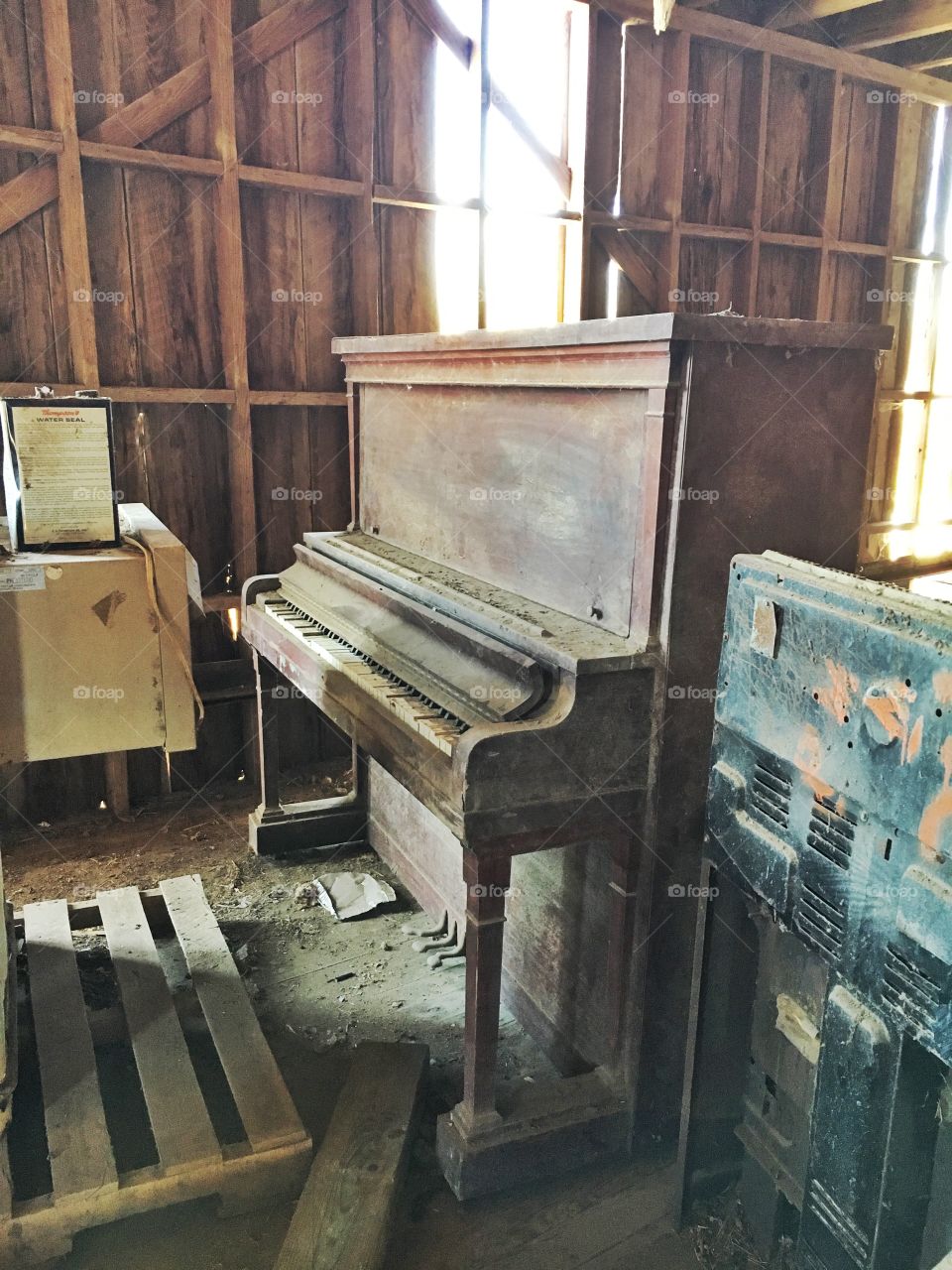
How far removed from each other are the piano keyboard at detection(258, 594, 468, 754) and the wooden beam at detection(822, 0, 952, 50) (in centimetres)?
520

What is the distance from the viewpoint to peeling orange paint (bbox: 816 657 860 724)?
1.67m

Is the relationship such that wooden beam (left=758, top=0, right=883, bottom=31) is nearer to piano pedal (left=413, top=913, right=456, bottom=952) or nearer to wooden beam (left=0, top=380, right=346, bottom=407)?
wooden beam (left=0, top=380, right=346, bottom=407)

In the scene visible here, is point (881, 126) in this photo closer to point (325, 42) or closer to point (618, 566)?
point (325, 42)

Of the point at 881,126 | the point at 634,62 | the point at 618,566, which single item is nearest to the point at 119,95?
the point at 634,62

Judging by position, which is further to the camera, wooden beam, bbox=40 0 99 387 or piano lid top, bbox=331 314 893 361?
wooden beam, bbox=40 0 99 387

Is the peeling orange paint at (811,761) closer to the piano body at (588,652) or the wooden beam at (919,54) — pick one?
the piano body at (588,652)

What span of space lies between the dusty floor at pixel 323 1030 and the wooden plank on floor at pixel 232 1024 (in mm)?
215

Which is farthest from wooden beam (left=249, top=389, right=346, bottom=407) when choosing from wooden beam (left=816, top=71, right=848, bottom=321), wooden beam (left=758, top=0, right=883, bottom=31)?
wooden beam (left=758, top=0, right=883, bottom=31)

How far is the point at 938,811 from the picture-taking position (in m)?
1.47

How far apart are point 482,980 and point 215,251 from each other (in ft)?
12.0

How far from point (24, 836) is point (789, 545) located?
3.84m

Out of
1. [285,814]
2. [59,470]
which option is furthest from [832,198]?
[59,470]

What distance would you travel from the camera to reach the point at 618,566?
2535 millimetres

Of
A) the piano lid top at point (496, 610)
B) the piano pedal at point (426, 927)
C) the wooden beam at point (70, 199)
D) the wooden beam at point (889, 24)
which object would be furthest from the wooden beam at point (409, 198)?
the piano pedal at point (426, 927)
